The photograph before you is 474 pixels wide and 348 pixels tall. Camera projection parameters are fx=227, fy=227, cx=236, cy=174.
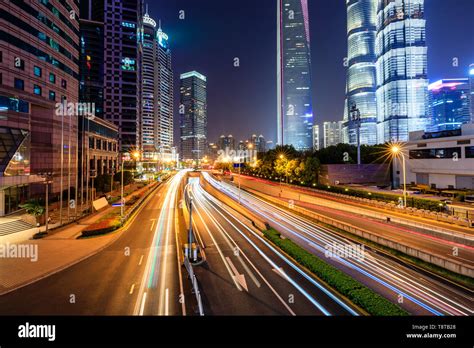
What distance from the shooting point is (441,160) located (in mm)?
44000

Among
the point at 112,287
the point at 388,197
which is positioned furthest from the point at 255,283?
the point at 388,197

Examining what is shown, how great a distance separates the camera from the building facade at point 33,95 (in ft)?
97.2

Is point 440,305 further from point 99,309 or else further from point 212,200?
point 212,200

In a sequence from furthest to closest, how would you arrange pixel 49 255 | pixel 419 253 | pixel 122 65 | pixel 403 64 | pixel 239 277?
1. pixel 403 64
2. pixel 122 65
3. pixel 49 255
4. pixel 419 253
5. pixel 239 277

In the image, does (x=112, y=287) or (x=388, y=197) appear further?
(x=388, y=197)

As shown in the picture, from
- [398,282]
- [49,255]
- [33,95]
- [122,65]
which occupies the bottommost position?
[398,282]

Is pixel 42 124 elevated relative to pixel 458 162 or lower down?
elevated

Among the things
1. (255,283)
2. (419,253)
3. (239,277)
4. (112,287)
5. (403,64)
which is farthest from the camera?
(403,64)

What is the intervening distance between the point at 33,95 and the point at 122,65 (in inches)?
3150

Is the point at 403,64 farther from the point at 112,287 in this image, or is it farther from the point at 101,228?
the point at 112,287

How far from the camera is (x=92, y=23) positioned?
9388cm

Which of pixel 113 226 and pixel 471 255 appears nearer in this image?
pixel 471 255

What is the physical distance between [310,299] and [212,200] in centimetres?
3367

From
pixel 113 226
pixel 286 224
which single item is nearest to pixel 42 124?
pixel 113 226
